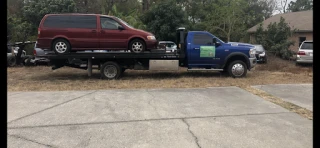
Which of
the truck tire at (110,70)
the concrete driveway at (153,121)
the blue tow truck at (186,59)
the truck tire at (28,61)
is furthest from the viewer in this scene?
the truck tire at (28,61)

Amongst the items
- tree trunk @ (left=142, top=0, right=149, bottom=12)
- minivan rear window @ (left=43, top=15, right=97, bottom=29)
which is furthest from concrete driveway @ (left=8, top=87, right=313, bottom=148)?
tree trunk @ (left=142, top=0, right=149, bottom=12)

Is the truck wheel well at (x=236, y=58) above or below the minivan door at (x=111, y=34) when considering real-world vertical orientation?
below

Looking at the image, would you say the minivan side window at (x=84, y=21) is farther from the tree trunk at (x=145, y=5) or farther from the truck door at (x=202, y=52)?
the tree trunk at (x=145, y=5)

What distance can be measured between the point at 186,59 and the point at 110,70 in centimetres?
323

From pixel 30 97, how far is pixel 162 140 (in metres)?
5.24

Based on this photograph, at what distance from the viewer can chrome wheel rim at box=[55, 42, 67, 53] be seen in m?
10.9

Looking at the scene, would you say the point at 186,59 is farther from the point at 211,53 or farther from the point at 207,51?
Answer: the point at 211,53

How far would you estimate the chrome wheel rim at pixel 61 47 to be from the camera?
429 inches

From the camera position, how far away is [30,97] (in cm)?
822

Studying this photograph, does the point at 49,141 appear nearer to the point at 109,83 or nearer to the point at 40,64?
the point at 109,83

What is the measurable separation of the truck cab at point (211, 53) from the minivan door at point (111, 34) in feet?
8.11

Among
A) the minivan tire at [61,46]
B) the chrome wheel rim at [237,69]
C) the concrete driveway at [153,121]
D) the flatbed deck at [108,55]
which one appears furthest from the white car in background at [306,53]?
the minivan tire at [61,46]

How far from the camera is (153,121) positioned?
5.73m

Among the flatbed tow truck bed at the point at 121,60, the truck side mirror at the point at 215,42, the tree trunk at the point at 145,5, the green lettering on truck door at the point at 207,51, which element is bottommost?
the flatbed tow truck bed at the point at 121,60
